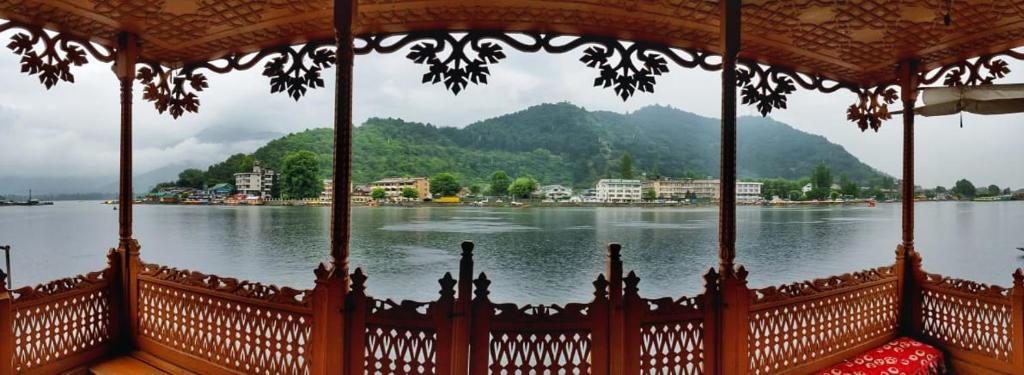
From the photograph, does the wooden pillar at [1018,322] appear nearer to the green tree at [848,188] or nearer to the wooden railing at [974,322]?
the wooden railing at [974,322]

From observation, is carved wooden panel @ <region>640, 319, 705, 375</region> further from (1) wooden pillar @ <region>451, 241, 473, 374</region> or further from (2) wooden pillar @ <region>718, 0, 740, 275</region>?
(1) wooden pillar @ <region>451, 241, 473, 374</region>

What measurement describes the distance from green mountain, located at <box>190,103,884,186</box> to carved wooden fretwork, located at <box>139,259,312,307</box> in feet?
100

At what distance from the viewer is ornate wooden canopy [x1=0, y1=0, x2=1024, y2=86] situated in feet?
8.52

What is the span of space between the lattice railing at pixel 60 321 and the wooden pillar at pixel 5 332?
41mm

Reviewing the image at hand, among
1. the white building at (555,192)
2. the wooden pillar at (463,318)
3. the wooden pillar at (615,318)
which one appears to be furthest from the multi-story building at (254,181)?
the wooden pillar at (615,318)

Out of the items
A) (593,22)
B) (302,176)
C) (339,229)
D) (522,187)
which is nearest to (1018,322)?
(593,22)

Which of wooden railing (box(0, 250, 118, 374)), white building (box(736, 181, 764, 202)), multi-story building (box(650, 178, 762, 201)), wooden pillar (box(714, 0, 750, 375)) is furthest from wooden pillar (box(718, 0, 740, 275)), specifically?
white building (box(736, 181, 764, 202))

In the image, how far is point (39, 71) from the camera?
9.52 feet

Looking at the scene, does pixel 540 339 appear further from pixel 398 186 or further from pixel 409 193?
pixel 398 186

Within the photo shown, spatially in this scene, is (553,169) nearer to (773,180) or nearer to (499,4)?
(773,180)

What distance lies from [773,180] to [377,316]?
37.2 metres

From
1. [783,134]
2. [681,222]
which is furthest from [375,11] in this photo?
[681,222]

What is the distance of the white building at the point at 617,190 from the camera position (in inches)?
1614

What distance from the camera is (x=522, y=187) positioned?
39125mm
